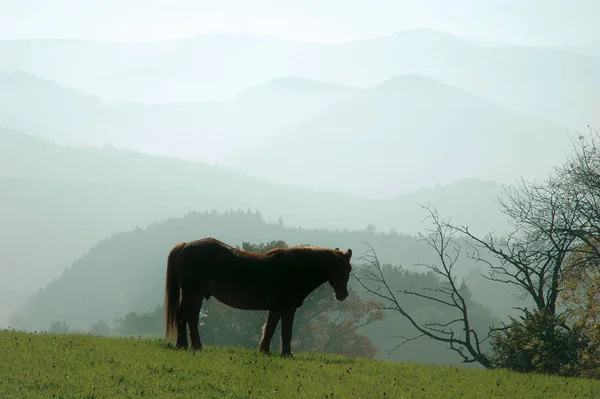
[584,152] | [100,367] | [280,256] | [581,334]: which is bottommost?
[100,367]

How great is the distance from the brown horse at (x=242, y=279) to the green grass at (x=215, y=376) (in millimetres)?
900

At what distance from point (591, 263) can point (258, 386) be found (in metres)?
13.5

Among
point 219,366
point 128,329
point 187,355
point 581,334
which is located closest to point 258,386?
point 219,366

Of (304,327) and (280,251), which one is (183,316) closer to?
(280,251)

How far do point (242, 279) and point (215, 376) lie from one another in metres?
3.62

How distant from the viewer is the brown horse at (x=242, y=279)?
14984 mm

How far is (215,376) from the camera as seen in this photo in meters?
11.9

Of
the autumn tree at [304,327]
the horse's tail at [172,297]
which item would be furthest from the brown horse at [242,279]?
the autumn tree at [304,327]

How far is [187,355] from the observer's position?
45.5 ft

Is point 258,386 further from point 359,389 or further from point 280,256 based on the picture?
point 280,256

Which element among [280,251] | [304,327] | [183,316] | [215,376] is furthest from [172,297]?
[304,327]

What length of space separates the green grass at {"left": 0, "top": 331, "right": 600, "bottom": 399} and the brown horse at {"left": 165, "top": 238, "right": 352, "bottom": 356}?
0.90 meters

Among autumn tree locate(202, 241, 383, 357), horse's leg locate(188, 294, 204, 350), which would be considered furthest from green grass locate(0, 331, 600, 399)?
autumn tree locate(202, 241, 383, 357)

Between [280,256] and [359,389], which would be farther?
[280,256]
